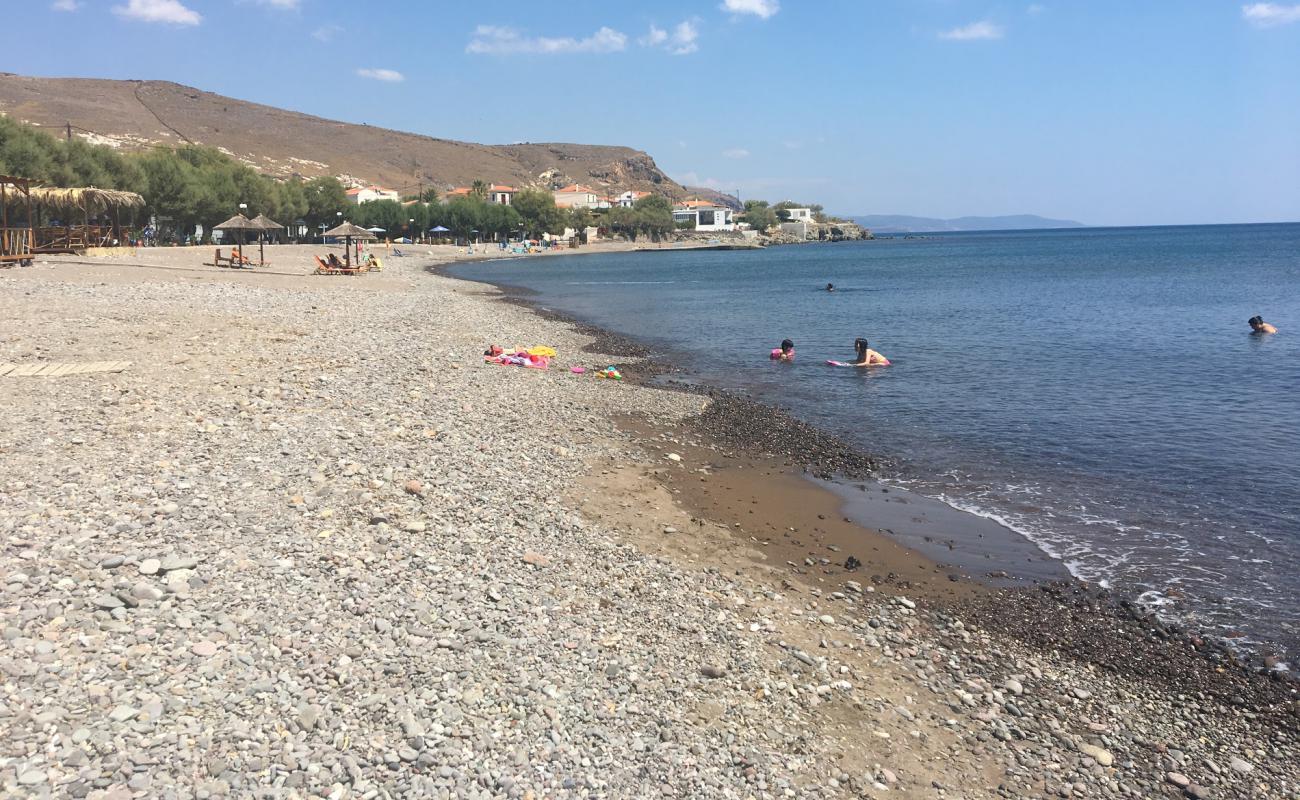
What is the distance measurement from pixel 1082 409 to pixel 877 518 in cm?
978

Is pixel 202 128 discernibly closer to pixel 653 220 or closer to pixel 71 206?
pixel 653 220

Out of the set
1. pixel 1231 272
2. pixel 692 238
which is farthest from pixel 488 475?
pixel 692 238

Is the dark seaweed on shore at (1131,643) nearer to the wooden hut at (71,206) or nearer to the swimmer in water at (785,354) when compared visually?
the swimmer in water at (785,354)

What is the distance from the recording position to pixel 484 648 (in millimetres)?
6207

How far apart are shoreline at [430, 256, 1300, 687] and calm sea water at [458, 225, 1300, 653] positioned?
39 centimetres

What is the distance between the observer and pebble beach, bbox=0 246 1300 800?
495cm

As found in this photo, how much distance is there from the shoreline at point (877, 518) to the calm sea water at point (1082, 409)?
1.27 ft

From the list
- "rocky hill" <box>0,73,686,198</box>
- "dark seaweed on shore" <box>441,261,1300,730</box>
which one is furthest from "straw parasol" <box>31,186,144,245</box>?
"rocky hill" <box>0,73,686,198</box>

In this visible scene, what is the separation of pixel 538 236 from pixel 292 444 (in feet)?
415

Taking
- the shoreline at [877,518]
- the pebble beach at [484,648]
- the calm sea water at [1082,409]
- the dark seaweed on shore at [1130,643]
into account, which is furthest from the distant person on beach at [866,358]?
the dark seaweed on shore at [1130,643]

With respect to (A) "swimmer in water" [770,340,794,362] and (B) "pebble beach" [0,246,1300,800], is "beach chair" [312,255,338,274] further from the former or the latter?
(B) "pebble beach" [0,246,1300,800]

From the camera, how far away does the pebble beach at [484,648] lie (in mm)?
4953

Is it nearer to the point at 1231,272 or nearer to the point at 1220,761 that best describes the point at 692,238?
the point at 1231,272

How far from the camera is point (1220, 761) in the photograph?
6.07m
